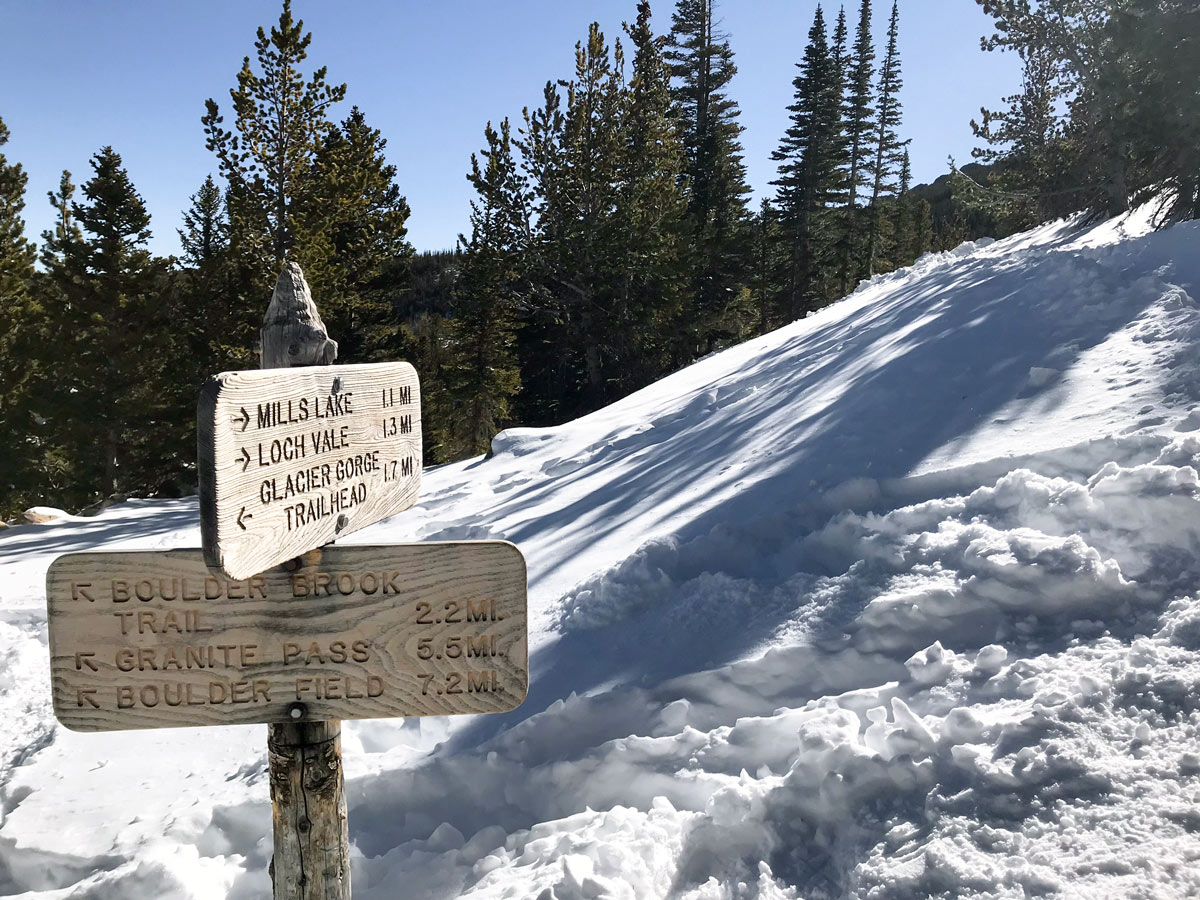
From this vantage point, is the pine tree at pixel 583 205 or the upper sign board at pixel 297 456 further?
the pine tree at pixel 583 205

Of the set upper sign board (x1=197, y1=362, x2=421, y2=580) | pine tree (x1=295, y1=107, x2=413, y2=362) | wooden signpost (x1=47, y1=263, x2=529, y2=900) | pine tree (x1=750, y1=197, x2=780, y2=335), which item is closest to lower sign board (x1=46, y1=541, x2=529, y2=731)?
wooden signpost (x1=47, y1=263, x2=529, y2=900)

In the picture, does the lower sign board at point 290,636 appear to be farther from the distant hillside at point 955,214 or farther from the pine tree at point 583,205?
the distant hillside at point 955,214

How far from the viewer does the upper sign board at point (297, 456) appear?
1.45 meters

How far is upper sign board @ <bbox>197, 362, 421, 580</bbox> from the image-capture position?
4.76ft

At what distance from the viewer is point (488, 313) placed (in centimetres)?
2670

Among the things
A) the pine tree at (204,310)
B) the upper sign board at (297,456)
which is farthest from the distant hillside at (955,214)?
the upper sign board at (297,456)

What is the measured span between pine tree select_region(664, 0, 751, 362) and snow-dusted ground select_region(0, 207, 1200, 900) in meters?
23.4

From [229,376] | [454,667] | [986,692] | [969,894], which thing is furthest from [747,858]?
[229,376]

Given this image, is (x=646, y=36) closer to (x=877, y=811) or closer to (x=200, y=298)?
(x=200, y=298)

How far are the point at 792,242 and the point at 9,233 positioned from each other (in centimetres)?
2913

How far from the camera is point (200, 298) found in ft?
77.8

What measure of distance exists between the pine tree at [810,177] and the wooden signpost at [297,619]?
35.3 metres

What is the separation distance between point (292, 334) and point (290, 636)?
726mm

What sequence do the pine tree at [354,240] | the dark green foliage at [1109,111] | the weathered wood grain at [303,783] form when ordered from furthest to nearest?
1. the pine tree at [354,240]
2. the dark green foliage at [1109,111]
3. the weathered wood grain at [303,783]
